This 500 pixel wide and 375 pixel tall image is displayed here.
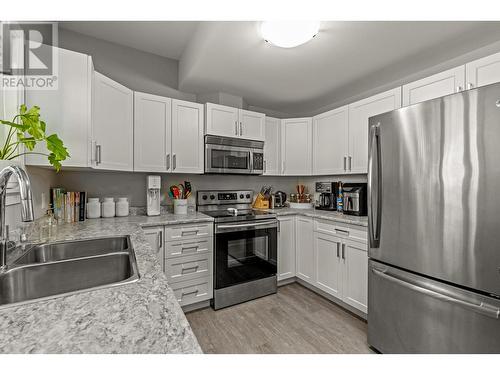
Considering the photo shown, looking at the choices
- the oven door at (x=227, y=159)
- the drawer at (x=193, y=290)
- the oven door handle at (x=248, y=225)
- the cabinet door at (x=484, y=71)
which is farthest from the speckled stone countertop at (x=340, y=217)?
the cabinet door at (x=484, y=71)

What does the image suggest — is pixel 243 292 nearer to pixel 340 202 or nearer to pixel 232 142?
pixel 340 202

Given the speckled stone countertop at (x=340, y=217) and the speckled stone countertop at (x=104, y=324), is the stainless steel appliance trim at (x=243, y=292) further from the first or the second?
the speckled stone countertop at (x=104, y=324)

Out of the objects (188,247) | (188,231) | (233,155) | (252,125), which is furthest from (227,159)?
(188,247)

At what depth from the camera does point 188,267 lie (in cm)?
219

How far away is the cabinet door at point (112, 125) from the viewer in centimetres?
185

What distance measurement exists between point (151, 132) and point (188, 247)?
1202mm

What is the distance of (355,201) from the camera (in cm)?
240

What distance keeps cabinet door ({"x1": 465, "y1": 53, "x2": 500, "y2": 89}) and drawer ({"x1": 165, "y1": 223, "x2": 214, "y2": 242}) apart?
2.32m

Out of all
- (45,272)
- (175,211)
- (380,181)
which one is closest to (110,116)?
(175,211)

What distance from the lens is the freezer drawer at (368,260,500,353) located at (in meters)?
1.17

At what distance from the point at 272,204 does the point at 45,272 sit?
2457 mm

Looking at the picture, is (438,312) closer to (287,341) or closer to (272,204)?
(287,341)

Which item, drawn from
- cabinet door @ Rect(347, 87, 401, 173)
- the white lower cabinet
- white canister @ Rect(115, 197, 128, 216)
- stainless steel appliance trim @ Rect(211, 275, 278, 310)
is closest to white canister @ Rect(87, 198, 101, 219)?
white canister @ Rect(115, 197, 128, 216)

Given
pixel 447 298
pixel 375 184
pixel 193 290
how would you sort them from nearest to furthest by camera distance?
pixel 447 298 → pixel 375 184 → pixel 193 290
